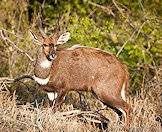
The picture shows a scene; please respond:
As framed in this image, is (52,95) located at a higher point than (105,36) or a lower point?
lower

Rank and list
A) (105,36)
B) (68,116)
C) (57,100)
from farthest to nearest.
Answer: (105,36)
(57,100)
(68,116)

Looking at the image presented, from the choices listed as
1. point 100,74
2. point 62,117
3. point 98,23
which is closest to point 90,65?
point 100,74

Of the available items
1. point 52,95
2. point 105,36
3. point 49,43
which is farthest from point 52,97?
point 105,36

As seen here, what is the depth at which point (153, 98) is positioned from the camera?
12078 mm

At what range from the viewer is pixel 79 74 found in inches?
436

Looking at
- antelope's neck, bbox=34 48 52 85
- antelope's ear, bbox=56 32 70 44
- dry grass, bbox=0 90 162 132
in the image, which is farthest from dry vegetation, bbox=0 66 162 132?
antelope's ear, bbox=56 32 70 44

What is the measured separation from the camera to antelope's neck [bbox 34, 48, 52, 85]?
10953 mm

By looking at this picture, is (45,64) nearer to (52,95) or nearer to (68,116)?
(52,95)

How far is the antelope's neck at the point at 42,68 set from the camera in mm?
10953

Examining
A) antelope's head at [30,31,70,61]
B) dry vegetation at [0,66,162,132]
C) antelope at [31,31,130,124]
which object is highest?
antelope's head at [30,31,70,61]

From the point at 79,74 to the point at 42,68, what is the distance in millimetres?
633

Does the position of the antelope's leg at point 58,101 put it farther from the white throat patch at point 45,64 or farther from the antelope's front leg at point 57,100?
the white throat patch at point 45,64

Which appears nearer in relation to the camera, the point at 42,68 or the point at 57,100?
the point at 57,100

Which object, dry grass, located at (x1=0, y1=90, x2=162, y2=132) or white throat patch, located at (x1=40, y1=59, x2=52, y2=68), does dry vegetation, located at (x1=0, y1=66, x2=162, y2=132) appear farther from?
white throat patch, located at (x1=40, y1=59, x2=52, y2=68)
